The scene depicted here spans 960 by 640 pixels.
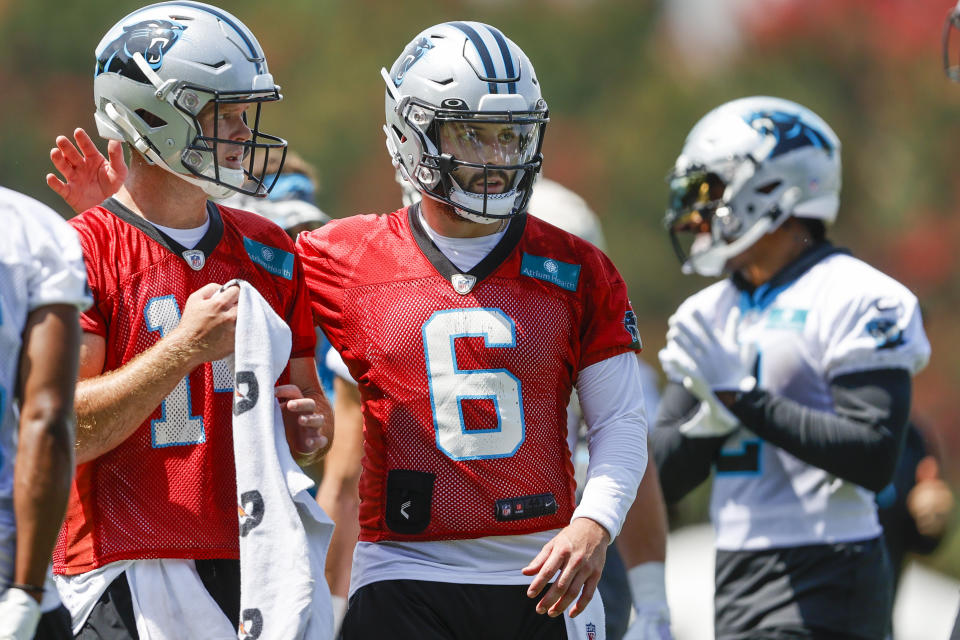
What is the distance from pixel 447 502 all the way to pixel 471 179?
903 mm

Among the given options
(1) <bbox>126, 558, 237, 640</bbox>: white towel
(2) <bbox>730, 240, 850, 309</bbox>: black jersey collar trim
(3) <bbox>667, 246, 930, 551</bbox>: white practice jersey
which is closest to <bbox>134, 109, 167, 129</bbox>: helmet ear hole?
(1) <bbox>126, 558, 237, 640</bbox>: white towel

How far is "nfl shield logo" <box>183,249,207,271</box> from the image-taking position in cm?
401

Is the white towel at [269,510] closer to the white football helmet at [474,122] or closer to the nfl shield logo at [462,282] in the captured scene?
the nfl shield logo at [462,282]

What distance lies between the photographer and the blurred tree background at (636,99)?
22797mm

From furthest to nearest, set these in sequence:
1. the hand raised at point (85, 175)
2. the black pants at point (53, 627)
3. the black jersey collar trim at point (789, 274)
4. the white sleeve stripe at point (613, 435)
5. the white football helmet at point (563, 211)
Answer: the white football helmet at point (563, 211) < the black jersey collar trim at point (789, 274) < the hand raised at point (85, 175) < the white sleeve stripe at point (613, 435) < the black pants at point (53, 627)

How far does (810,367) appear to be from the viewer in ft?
18.1

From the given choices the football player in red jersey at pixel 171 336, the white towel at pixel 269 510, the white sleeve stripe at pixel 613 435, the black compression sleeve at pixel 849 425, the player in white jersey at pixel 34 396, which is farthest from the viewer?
the black compression sleeve at pixel 849 425

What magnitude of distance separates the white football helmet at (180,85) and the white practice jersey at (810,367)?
216 cm

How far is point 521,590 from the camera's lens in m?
4.07

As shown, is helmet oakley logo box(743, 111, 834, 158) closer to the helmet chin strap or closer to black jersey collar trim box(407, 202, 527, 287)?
black jersey collar trim box(407, 202, 527, 287)

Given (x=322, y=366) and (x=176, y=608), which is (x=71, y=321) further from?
(x=322, y=366)

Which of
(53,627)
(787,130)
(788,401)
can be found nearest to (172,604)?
(53,627)

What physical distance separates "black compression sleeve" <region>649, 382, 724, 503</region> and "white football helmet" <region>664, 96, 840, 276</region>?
538 mm

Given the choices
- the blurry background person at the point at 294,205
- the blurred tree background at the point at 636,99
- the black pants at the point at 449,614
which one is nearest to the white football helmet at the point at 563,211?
the blurry background person at the point at 294,205
